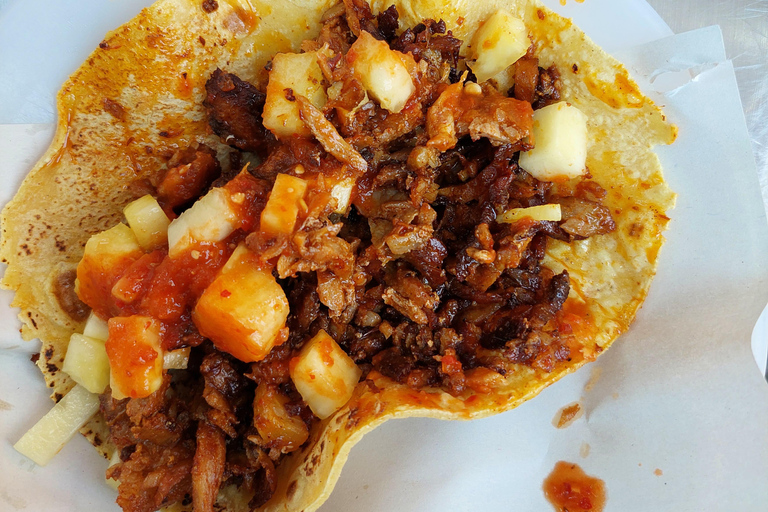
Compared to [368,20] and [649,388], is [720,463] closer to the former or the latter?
[649,388]

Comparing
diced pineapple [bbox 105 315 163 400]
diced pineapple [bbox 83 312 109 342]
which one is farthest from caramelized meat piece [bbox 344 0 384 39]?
diced pineapple [bbox 83 312 109 342]

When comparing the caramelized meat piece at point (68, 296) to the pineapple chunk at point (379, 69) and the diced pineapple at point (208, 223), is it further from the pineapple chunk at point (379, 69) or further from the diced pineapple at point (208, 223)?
the pineapple chunk at point (379, 69)

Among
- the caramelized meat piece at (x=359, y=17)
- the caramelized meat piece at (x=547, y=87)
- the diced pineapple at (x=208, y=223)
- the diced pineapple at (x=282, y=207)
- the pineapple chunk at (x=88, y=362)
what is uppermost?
the caramelized meat piece at (x=359, y=17)

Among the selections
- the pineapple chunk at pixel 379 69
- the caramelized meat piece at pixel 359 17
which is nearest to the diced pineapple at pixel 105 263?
the pineapple chunk at pixel 379 69

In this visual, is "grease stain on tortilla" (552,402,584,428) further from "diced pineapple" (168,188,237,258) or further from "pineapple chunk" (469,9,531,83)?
"diced pineapple" (168,188,237,258)

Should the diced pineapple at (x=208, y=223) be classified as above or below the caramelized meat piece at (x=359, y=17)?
below

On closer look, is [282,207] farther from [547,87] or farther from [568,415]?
[568,415]

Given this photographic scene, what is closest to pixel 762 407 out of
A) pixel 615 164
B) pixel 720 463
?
pixel 720 463
